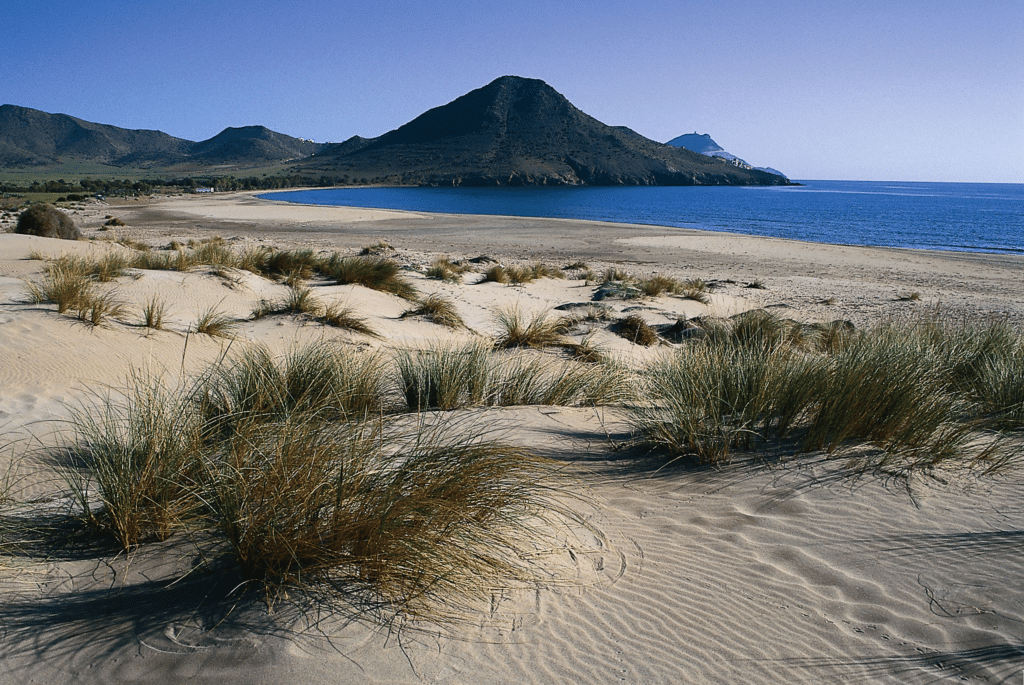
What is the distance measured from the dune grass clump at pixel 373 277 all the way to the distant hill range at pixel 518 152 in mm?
109446

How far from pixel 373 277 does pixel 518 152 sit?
5215 inches

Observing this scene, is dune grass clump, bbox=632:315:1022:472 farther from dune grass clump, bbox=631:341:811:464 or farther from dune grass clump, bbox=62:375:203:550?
dune grass clump, bbox=62:375:203:550

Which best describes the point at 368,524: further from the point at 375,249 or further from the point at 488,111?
the point at 488,111

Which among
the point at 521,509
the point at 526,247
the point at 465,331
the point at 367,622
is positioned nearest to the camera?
the point at 367,622

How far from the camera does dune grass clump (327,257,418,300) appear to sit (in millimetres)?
11992

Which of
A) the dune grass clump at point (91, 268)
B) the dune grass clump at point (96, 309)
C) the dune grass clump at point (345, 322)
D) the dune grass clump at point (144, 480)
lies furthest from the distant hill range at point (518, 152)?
the dune grass clump at point (144, 480)

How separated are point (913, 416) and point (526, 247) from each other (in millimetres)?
22978

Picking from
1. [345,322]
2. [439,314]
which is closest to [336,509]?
[345,322]

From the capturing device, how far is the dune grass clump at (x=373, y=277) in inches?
472

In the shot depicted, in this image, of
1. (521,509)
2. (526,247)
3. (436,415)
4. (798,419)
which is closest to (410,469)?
(521,509)

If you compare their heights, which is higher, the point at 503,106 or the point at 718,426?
the point at 503,106

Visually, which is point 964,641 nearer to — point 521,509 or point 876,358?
point 521,509

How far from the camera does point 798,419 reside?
14.3 ft

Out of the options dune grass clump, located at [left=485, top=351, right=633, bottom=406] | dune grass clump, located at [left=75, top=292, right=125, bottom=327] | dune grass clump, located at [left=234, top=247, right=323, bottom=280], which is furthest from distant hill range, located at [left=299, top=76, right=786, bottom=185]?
dune grass clump, located at [left=485, top=351, right=633, bottom=406]
